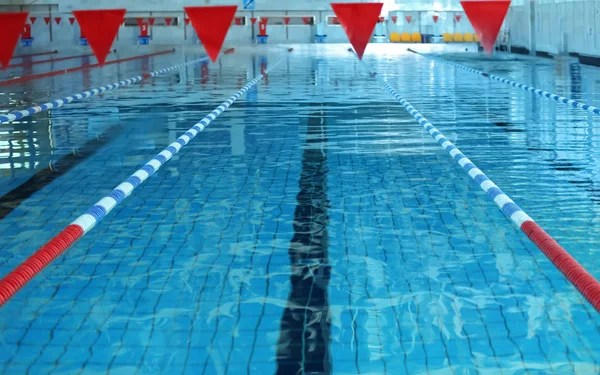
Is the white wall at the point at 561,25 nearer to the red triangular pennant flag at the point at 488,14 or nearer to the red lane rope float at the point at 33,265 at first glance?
the red triangular pennant flag at the point at 488,14

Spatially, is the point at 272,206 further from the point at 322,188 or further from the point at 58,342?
the point at 58,342

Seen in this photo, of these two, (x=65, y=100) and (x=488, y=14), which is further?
(x=488, y=14)

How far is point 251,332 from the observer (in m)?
2.77

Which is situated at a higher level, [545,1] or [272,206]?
[545,1]

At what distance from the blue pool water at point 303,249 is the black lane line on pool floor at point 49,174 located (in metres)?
0.03

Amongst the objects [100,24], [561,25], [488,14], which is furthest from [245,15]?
[488,14]

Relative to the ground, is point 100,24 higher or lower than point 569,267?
higher

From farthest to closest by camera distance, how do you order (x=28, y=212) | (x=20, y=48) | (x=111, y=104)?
(x=20, y=48) < (x=111, y=104) < (x=28, y=212)

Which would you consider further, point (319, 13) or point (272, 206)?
point (319, 13)

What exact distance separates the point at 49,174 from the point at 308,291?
9.66 feet

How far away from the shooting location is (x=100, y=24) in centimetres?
1565

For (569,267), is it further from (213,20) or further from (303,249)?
(213,20)

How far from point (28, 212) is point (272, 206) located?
1282 mm

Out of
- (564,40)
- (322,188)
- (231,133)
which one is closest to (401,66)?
(564,40)
